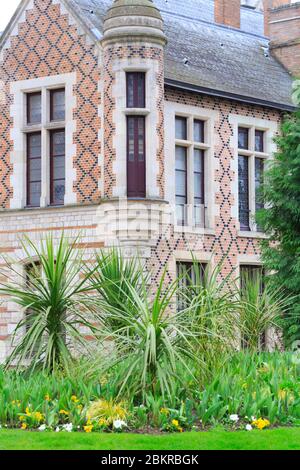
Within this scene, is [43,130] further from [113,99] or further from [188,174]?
[188,174]

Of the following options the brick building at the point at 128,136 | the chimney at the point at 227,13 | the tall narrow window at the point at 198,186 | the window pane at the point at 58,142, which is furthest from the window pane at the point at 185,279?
the chimney at the point at 227,13

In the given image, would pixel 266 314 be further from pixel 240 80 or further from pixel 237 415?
pixel 240 80

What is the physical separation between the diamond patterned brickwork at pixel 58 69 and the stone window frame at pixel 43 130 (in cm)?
14

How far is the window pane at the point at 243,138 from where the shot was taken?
27.0m

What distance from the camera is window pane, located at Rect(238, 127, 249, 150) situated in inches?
1062

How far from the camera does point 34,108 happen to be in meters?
25.5

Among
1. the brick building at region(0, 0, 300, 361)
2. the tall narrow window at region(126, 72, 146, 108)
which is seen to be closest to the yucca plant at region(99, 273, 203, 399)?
the brick building at region(0, 0, 300, 361)

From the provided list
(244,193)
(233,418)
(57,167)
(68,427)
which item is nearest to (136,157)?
(57,167)

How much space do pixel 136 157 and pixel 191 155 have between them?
2.27m

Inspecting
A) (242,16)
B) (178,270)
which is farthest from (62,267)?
(242,16)

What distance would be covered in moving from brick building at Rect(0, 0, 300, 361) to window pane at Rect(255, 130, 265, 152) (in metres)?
0.04

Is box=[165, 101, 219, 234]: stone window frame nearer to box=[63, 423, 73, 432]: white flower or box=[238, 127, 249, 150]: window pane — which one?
box=[238, 127, 249, 150]: window pane

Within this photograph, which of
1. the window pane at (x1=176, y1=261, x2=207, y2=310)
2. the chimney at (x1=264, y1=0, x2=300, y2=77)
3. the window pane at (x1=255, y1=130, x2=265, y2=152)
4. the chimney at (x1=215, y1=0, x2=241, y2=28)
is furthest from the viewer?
the chimney at (x1=215, y1=0, x2=241, y2=28)

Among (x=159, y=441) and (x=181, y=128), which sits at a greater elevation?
(x=181, y=128)
